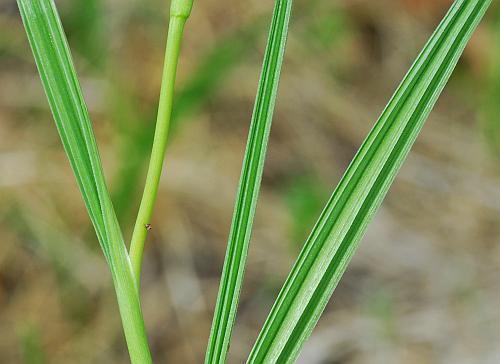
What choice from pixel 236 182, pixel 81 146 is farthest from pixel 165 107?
pixel 236 182

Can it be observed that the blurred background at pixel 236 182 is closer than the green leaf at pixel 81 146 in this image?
No

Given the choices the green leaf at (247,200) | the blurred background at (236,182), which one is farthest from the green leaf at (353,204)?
the blurred background at (236,182)

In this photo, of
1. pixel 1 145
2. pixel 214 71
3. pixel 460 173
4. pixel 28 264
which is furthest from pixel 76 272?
pixel 460 173

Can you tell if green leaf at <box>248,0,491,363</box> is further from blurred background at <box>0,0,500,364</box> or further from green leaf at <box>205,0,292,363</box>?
blurred background at <box>0,0,500,364</box>

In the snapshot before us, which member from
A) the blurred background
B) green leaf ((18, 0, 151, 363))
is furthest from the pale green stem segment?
the blurred background

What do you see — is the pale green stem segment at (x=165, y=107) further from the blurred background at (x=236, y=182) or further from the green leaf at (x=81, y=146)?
the blurred background at (x=236, y=182)

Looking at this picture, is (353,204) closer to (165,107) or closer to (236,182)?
(165,107)

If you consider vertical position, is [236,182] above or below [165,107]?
above
